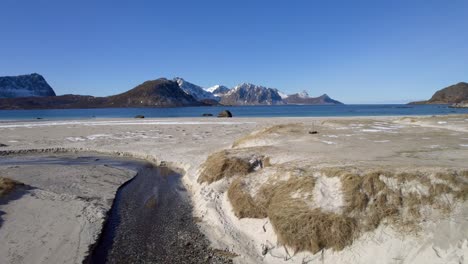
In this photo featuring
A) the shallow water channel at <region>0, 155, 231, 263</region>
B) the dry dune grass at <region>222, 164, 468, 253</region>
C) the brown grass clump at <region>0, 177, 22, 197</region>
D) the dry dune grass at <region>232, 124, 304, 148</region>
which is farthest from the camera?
the dry dune grass at <region>232, 124, 304, 148</region>

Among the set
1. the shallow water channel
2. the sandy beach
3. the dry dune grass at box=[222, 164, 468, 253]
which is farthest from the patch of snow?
the shallow water channel

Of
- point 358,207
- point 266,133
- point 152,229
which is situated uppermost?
point 266,133

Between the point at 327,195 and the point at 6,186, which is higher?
the point at 327,195

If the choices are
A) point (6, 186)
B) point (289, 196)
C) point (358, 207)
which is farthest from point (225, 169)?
point (6, 186)

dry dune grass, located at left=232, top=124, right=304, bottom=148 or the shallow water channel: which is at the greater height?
dry dune grass, located at left=232, top=124, right=304, bottom=148

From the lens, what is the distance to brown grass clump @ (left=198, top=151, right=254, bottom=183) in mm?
16005

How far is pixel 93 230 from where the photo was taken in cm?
1159

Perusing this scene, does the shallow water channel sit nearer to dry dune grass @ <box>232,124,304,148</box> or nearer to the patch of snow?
the patch of snow

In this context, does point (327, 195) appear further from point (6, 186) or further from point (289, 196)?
point (6, 186)

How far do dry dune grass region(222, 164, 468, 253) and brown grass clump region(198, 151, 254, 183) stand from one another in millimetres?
4371

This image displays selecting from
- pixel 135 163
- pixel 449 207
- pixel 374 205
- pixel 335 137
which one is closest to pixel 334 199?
pixel 374 205

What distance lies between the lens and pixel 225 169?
16281mm

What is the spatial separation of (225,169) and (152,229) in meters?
5.14

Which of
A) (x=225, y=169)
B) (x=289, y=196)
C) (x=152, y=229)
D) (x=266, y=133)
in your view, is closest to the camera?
(x=289, y=196)
